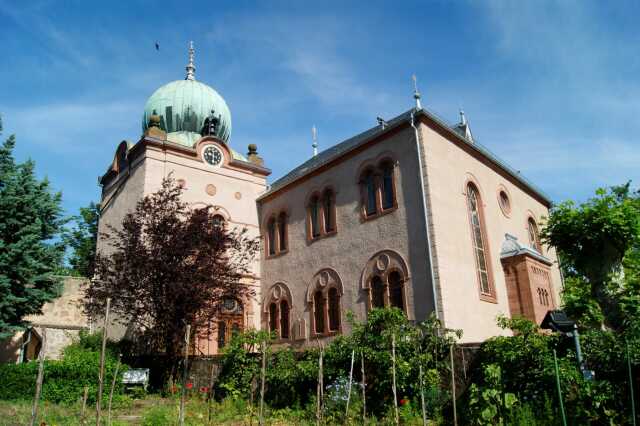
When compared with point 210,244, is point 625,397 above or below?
below

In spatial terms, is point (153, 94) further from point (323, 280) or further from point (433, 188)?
point (433, 188)

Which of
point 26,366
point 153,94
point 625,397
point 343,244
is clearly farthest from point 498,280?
point 153,94

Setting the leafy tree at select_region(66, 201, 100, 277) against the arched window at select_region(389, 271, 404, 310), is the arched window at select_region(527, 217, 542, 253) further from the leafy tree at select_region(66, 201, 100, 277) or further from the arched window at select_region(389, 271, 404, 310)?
the leafy tree at select_region(66, 201, 100, 277)

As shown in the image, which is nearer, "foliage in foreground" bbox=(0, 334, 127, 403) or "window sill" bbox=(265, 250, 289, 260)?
"foliage in foreground" bbox=(0, 334, 127, 403)

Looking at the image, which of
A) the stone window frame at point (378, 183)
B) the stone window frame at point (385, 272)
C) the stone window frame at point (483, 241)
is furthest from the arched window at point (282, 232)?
the stone window frame at point (483, 241)

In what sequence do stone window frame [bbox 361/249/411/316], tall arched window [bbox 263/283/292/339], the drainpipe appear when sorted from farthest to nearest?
tall arched window [bbox 263/283/292/339]
stone window frame [bbox 361/249/411/316]
the drainpipe

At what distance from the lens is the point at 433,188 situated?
48.3ft

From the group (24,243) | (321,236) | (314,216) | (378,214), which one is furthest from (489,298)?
(24,243)

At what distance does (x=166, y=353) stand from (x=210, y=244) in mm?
3445

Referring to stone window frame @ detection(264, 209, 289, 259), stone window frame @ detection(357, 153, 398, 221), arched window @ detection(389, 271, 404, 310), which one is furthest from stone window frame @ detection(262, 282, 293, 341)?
arched window @ detection(389, 271, 404, 310)

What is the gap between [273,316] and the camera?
779 inches

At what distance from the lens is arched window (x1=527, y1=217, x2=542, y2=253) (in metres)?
19.8

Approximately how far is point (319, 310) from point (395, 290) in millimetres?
3573

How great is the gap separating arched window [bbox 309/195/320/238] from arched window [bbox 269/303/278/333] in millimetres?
3424
